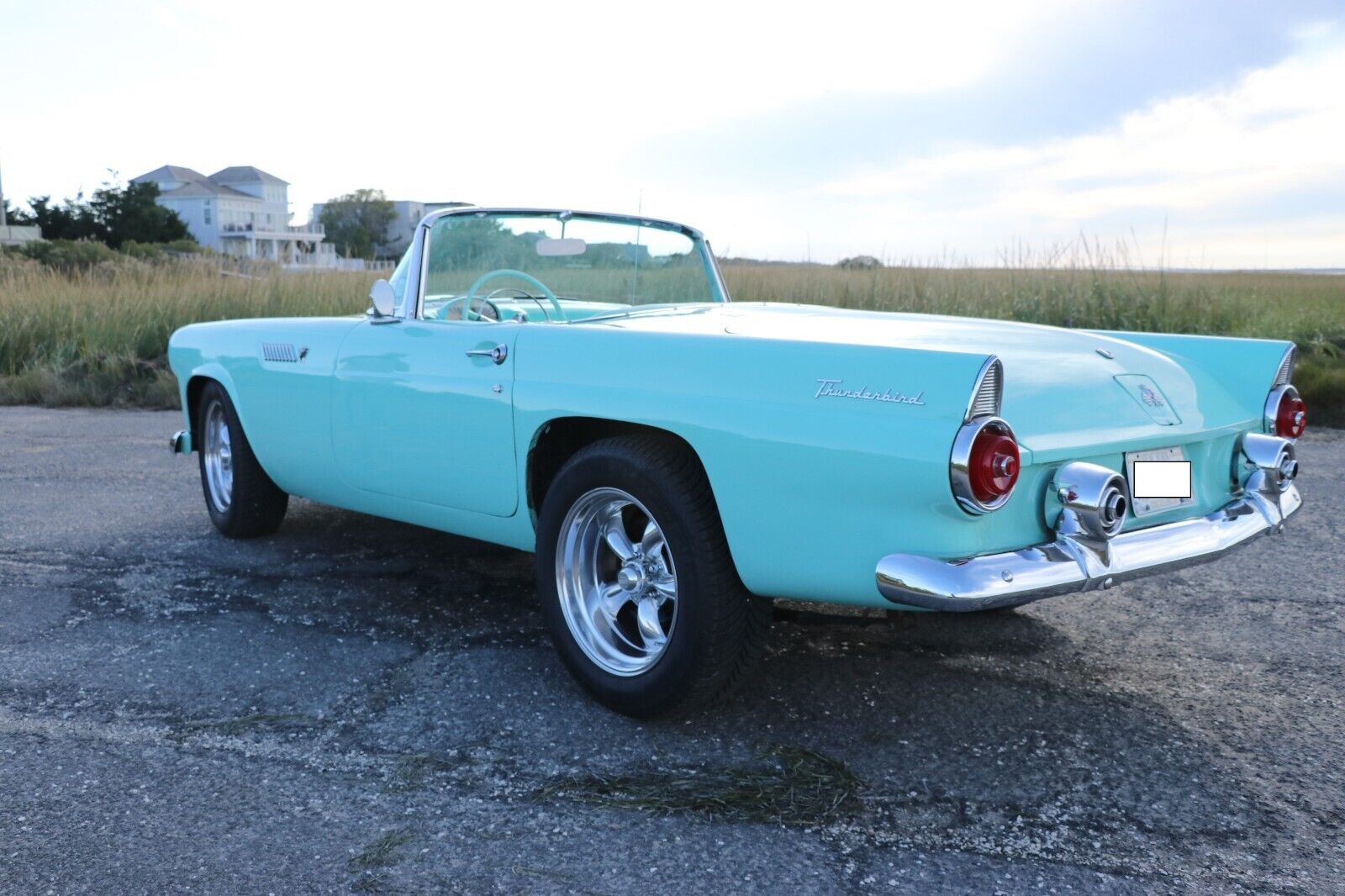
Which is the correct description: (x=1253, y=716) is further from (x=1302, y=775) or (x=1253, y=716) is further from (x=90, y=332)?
(x=90, y=332)

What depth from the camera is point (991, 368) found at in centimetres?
258

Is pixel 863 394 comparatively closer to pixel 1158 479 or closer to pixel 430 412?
pixel 1158 479

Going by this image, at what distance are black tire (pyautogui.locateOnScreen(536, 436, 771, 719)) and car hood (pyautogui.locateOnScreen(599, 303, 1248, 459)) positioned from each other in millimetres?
397

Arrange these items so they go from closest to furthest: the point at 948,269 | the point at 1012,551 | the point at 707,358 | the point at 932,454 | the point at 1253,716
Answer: the point at 932,454, the point at 1012,551, the point at 707,358, the point at 1253,716, the point at 948,269

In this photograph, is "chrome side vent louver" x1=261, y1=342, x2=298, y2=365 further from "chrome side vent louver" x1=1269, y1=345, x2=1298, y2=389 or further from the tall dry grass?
the tall dry grass

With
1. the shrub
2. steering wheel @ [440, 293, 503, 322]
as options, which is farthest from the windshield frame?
the shrub

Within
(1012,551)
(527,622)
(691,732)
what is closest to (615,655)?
(691,732)

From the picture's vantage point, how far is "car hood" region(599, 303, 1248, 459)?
2.87m

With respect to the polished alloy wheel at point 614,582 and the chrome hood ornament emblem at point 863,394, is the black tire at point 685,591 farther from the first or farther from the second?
the chrome hood ornament emblem at point 863,394

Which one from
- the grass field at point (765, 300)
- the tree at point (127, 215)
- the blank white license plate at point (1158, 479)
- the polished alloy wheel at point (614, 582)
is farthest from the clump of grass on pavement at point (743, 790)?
the tree at point (127, 215)

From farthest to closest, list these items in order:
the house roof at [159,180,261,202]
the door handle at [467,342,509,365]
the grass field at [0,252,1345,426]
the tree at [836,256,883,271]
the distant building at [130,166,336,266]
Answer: the house roof at [159,180,261,202] < the distant building at [130,166,336,266] < the tree at [836,256,883,271] < the grass field at [0,252,1345,426] < the door handle at [467,342,509,365]

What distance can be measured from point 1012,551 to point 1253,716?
1.08m

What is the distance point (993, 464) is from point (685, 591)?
81cm

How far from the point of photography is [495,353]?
3.55 metres
